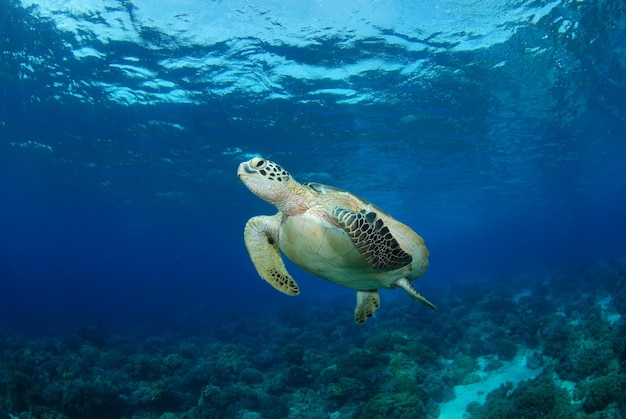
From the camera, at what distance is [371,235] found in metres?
3.76

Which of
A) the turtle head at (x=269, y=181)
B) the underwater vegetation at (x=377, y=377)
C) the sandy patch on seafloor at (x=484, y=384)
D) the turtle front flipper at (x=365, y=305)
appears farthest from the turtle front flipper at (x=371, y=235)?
the sandy patch on seafloor at (x=484, y=384)

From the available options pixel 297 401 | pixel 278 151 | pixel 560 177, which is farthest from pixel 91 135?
pixel 560 177

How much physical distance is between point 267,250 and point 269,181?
1566 mm

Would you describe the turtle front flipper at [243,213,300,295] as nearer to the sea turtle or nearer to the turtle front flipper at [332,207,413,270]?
the sea turtle

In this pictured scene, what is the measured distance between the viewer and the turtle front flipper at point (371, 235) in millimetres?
3700

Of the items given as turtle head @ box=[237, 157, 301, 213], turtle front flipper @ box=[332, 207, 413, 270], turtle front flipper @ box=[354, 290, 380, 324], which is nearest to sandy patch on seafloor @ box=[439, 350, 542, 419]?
turtle front flipper @ box=[354, 290, 380, 324]

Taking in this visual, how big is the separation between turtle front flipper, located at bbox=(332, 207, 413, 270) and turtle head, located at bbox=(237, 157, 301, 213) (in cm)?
89

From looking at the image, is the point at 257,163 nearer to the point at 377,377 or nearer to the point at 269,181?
the point at 269,181

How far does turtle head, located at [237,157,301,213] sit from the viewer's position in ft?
13.9

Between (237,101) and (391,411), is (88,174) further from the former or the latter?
(391,411)

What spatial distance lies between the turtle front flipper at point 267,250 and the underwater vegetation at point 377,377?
3568 millimetres

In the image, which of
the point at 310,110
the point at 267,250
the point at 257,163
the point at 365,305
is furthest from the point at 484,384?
the point at 310,110

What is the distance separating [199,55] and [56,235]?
187ft

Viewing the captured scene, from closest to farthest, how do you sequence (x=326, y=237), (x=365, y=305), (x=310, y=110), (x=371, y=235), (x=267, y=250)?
(x=371, y=235) → (x=326, y=237) → (x=267, y=250) → (x=365, y=305) → (x=310, y=110)
